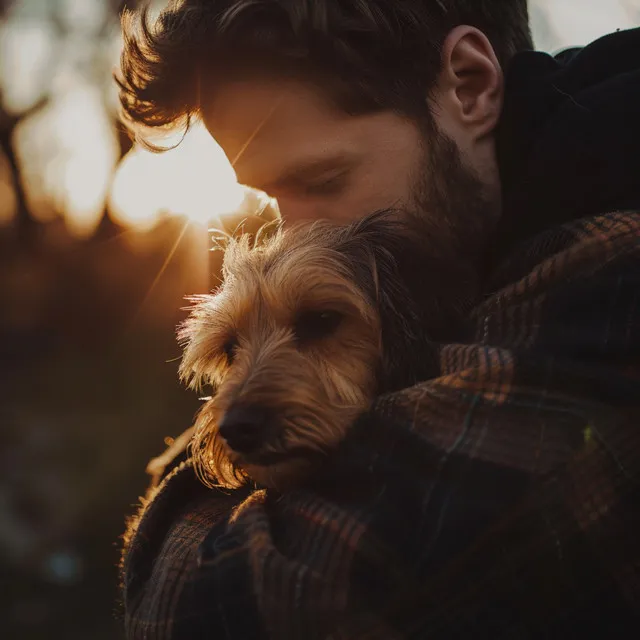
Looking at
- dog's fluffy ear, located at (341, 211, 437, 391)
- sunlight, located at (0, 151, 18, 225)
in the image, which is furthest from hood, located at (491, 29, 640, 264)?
sunlight, located at (0, 151, 18, 225)

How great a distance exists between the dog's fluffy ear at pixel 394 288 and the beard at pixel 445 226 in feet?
0.04

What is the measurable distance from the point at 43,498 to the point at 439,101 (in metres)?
8.90

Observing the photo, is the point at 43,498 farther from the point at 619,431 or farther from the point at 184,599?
the point at 619,431

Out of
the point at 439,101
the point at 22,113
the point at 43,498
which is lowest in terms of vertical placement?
the point at 43,498

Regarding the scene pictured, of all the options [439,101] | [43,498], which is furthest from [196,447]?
[43,498]

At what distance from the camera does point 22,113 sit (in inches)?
622

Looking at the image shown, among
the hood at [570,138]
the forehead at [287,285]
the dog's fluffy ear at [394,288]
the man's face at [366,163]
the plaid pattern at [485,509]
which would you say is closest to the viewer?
the plaid pattern at [485,509]

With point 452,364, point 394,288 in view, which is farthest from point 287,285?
point 452,364

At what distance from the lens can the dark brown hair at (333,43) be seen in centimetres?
253

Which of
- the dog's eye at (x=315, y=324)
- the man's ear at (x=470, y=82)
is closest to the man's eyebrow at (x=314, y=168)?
the man's ear at (x=470, y=82)

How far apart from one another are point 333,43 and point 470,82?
621mm

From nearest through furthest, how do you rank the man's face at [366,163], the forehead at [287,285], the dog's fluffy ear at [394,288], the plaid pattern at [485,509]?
the plaid pattern at [485,509], the dog's fluffy ear at [394,288], the forehead at [287,285], the man's face at [366,163]

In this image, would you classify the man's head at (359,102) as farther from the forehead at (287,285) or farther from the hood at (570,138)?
the forehead at (287,285)

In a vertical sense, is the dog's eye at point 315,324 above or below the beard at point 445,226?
below
